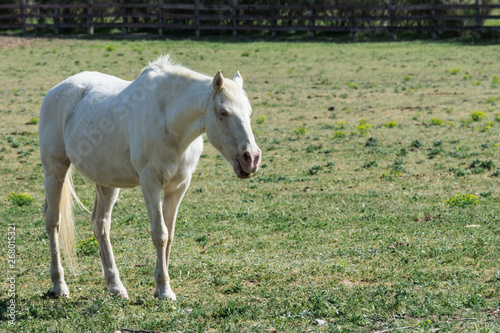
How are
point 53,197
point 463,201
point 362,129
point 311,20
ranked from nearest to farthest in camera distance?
point 53,197, point 463,201, point 362,129, point 311,20

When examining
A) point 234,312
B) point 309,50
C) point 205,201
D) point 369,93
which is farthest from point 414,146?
point 309,50

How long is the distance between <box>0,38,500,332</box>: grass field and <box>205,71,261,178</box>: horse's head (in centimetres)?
131

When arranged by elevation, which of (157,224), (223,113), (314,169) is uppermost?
(223,113)

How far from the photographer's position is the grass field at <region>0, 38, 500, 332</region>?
5520mm

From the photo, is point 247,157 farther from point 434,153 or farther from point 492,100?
point 492,100

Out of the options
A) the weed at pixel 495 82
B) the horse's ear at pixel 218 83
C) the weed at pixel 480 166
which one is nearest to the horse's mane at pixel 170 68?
the horse's ear at pixel 218 83

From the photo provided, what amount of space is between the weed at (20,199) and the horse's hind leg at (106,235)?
3.64 metres

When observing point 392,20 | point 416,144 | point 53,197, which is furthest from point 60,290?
point 392,20

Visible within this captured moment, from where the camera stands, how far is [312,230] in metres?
8.30

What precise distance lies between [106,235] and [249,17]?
96.6 feet

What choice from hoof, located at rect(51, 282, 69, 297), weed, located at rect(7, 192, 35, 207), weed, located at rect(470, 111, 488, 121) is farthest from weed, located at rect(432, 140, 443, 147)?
hoof, located at rect(51, 282, 69, 297)

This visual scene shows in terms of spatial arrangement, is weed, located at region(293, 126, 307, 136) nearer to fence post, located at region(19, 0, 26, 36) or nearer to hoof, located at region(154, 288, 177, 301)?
hoof, located at region(154, 288, 177, 301)

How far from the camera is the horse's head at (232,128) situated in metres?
5.31

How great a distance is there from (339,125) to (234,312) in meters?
10.6
